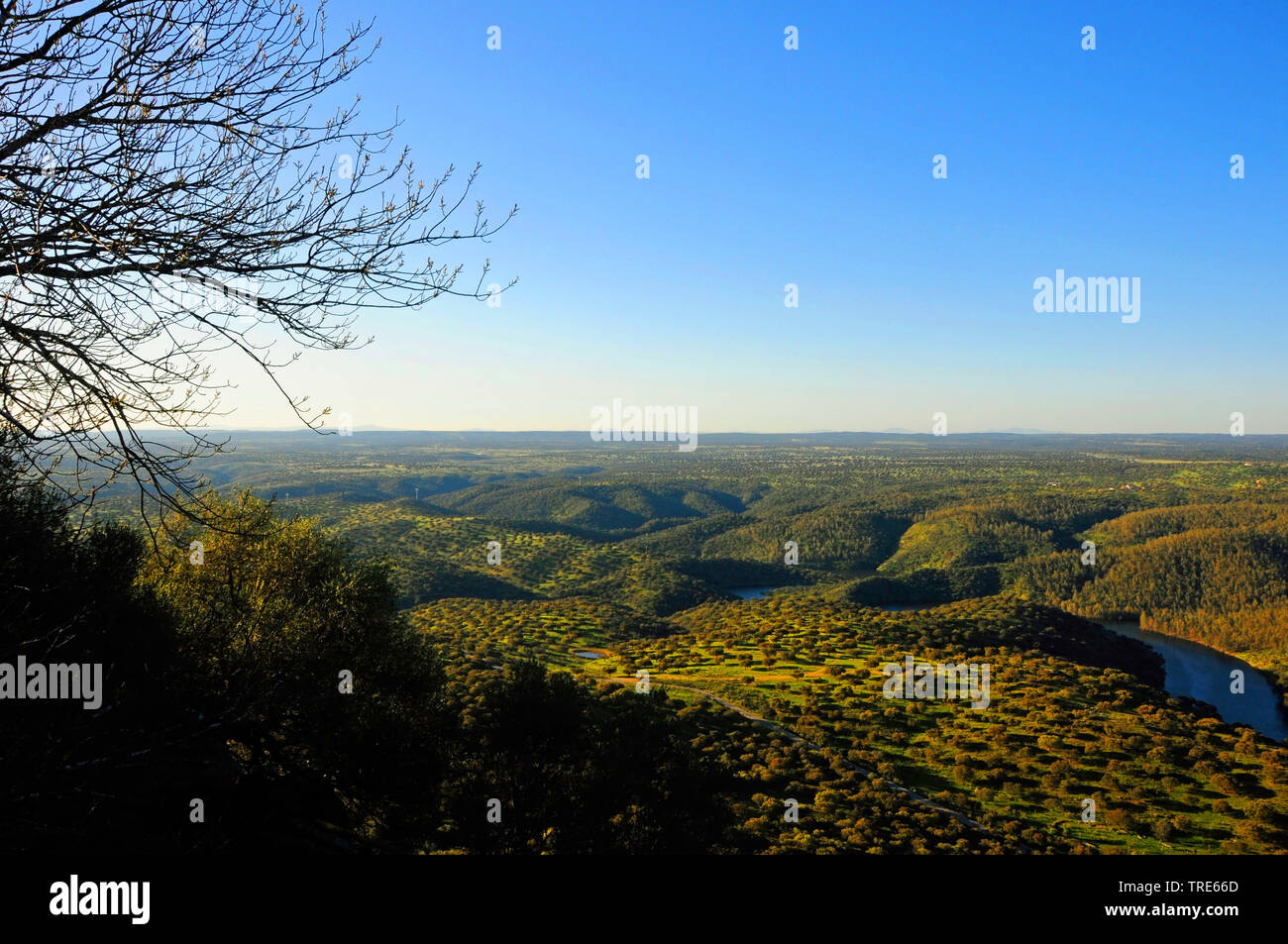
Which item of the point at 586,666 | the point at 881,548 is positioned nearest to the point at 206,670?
the point at 586,666

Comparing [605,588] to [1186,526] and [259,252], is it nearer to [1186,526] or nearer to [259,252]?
[259,252]

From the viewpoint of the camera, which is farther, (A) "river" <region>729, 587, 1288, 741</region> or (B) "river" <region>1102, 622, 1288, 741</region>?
(A) "river" <region>729, 587, 1288, 741</region>

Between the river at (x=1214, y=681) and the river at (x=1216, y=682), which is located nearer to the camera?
the river at (x=1216, y=682)

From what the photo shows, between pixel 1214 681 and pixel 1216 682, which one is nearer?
pixel 1216 682
